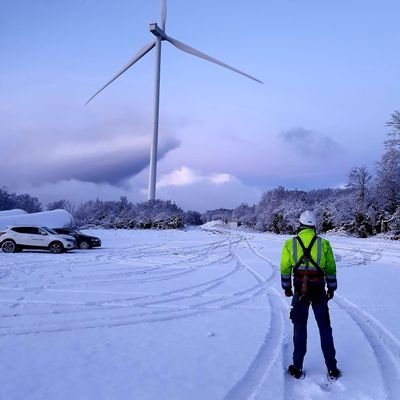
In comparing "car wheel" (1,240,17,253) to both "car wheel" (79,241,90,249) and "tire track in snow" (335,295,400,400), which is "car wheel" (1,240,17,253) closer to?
"car wheel" (79,241,90,249)

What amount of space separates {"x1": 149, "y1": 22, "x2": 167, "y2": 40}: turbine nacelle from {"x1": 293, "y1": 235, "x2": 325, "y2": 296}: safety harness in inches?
2434

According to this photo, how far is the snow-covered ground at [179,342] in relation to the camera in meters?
4.60

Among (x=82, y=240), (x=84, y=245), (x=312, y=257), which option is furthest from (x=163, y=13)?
(x=312, y=257)

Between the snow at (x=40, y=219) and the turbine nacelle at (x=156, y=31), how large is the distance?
101ft

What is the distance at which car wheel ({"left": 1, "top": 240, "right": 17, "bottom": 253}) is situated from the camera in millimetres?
23453

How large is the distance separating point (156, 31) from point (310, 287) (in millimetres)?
62212

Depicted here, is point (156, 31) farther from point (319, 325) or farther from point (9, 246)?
point (319, 325)

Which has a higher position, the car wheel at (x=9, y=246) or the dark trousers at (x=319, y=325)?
the dark trousers at (x=319, y=325)

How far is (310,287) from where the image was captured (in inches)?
197

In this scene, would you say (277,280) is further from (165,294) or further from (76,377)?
(76,377)

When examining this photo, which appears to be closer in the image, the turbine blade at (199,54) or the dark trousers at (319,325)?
the dark trousers at (319,325)

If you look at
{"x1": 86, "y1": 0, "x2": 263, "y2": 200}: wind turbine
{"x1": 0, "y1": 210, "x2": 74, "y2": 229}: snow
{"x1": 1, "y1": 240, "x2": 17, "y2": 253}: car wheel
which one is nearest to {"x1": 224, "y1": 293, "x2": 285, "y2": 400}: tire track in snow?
{"x1": 1, "y1": 240, "x2": 17, "y2": 253}: car wheel

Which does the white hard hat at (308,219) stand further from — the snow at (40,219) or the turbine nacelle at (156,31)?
the turbine nacelle at (156,31)

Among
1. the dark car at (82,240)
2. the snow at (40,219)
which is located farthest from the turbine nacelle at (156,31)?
the dark car at (82,240)
